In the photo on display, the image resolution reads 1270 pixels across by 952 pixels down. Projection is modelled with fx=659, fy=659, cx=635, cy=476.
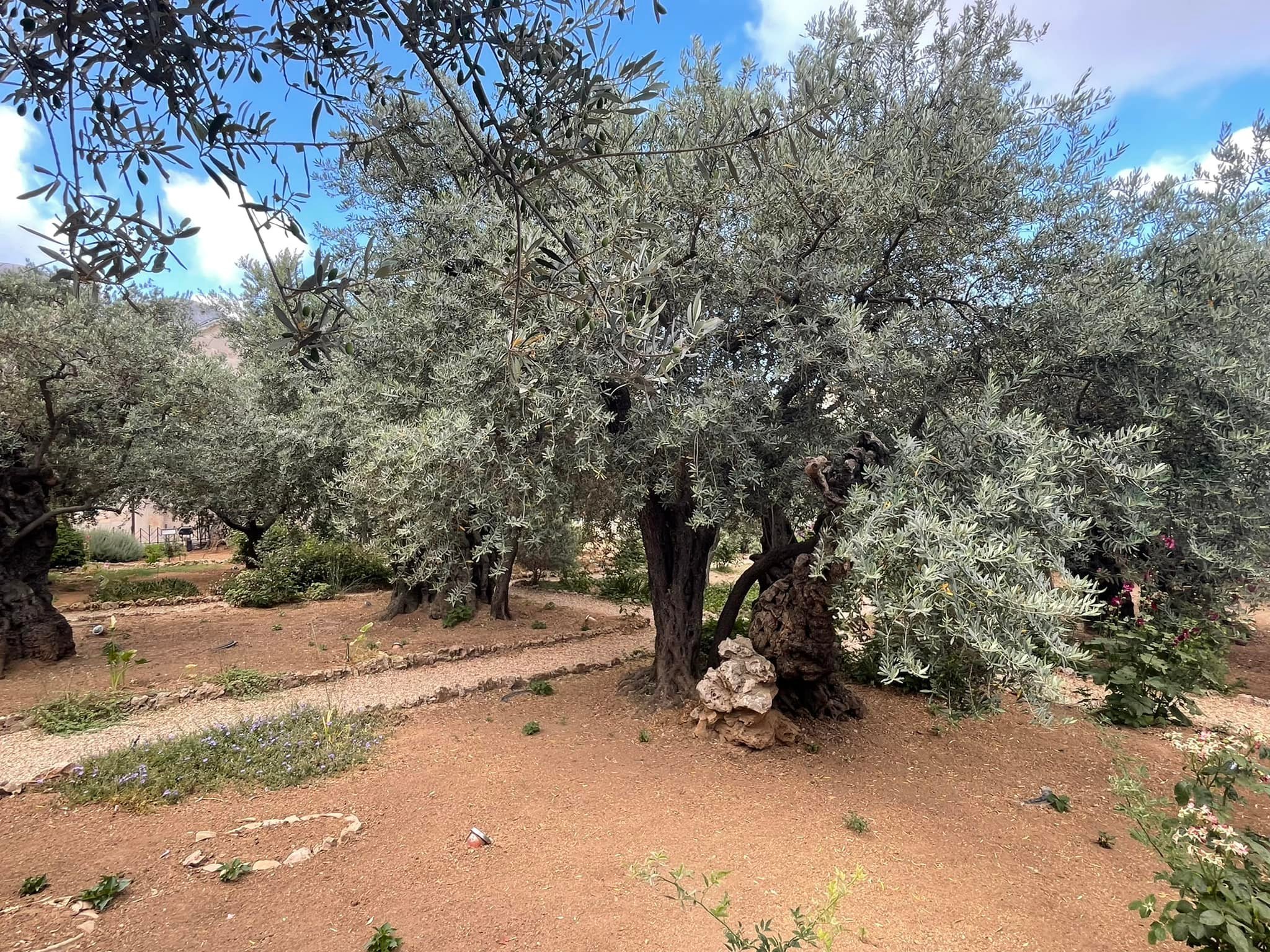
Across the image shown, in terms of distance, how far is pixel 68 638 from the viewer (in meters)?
8.68

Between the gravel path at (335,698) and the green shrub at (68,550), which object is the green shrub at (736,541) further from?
the green shrub at (68,550)

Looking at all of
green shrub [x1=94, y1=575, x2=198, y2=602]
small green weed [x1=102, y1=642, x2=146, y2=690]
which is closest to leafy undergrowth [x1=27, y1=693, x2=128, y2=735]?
small green weed [x1=102, y1=642, x2=146, y2=690]

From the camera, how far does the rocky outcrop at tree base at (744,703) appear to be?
5953mm

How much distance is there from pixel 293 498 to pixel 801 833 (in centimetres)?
1097

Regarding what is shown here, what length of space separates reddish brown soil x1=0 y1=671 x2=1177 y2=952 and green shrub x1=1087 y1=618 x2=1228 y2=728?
1.26 ft

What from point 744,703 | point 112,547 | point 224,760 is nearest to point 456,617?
point 224,760

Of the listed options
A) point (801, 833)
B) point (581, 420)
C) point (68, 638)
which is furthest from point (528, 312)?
point (68, 638)

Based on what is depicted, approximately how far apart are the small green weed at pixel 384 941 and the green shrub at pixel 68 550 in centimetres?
1775

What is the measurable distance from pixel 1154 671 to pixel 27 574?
1326 centimetres

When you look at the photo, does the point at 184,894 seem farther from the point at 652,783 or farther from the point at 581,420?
the point at 581,420

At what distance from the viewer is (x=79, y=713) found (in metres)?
6.80

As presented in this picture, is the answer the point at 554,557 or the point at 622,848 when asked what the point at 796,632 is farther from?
the point at 554,557

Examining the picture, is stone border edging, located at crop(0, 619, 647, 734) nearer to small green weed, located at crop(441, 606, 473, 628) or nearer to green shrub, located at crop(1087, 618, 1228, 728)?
small green weed, located at crop(441, 606, 473, 628)

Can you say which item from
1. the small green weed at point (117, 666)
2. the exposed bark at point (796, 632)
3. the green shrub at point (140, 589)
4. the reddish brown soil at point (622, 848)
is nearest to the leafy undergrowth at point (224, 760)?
the reddish brown soil at point (622, 848)
